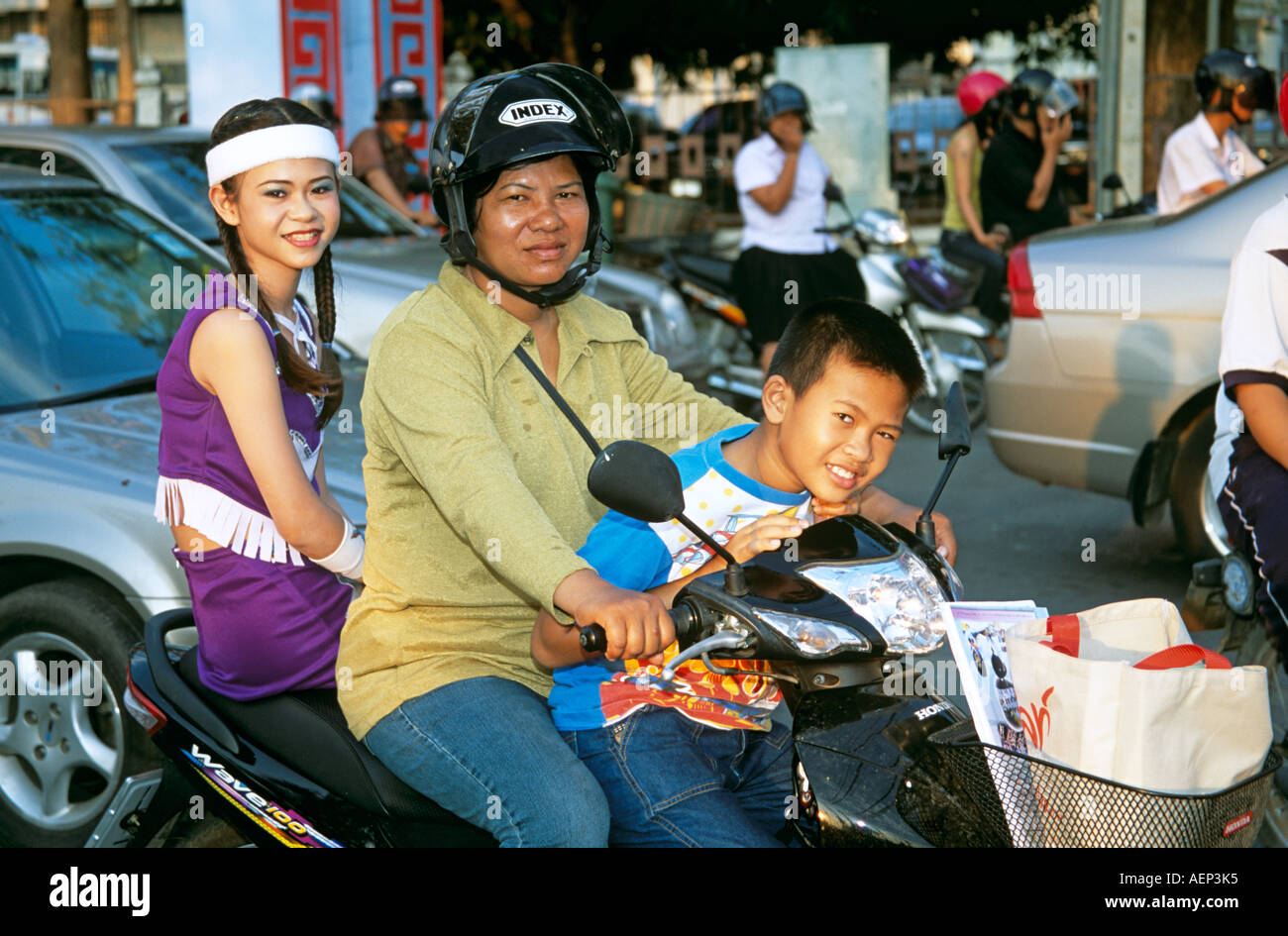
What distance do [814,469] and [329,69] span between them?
1040 centimetres

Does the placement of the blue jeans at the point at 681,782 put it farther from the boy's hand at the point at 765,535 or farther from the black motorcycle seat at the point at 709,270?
the black motorcycle seat at the point at 709,270

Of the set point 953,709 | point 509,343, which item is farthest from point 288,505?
point 953,709

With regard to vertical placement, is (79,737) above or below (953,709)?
below

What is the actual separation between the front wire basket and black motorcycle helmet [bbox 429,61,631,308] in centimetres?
108

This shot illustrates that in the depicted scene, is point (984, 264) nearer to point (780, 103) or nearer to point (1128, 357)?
point (780, 103)

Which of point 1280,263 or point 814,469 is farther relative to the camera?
point 1280,263

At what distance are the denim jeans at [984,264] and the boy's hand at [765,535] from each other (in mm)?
7663

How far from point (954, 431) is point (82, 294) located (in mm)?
3294

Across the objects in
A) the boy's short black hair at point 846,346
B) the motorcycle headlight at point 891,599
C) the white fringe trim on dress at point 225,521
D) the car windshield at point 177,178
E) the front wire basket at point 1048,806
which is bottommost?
the front wire basket at point 1048,806

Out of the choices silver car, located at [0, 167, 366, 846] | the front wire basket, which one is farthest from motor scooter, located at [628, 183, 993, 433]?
the front wire basket

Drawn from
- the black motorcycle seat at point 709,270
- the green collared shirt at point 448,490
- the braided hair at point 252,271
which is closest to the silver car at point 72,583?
the braided hair at point 252,271

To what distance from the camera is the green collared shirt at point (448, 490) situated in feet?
7.51

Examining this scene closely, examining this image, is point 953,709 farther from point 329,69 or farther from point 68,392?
point 329,69
